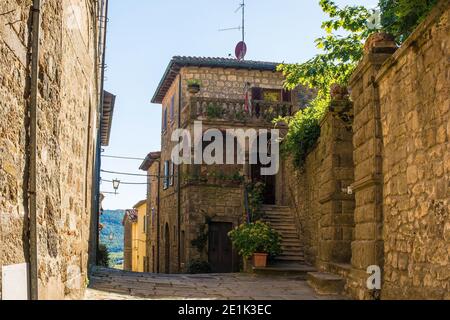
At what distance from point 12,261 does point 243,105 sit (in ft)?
54.4

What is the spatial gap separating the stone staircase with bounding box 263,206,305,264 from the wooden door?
5.24 feet

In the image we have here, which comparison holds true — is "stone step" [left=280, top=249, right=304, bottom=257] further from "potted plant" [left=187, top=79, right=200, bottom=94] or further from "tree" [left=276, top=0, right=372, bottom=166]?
"potted plant" [left=187, top=79, right=200, bottom=94]

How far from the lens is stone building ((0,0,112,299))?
3.03m

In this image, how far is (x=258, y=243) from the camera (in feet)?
44.9

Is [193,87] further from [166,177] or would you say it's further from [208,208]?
[166,177]

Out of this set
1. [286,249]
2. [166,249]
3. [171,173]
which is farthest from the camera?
[166,249]

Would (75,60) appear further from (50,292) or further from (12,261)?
(12,261)

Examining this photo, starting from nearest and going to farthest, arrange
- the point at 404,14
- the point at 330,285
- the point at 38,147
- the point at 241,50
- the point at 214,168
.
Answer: the point at 38,147 → the point at 404,14 → the point at 330,285 → the point at 214,168 → the point at 241,50

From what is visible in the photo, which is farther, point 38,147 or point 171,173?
point 171,173

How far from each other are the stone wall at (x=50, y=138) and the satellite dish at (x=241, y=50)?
16.1 m

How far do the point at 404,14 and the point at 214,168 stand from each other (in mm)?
12750

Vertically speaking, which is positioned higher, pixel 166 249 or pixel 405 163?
pixel 405 163

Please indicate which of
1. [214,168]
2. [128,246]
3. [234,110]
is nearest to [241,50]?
[234,110]

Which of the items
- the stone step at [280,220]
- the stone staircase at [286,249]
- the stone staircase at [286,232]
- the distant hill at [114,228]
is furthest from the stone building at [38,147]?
the distant hill at [114,228]
